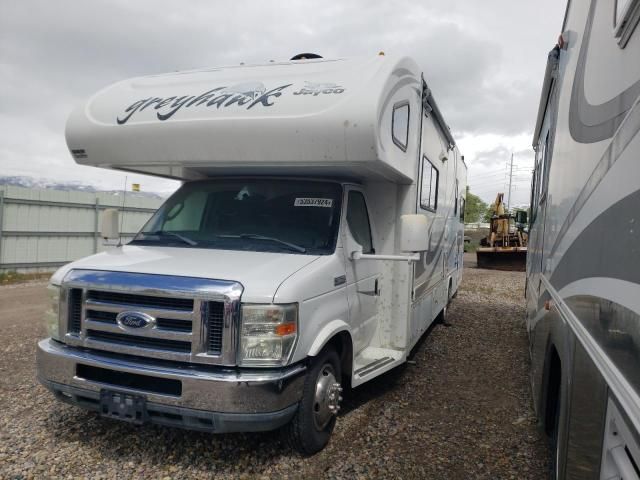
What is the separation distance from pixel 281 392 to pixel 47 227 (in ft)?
38.5

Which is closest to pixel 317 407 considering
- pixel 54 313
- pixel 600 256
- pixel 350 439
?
pixel 350 439

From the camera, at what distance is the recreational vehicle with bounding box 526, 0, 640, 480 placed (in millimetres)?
1533

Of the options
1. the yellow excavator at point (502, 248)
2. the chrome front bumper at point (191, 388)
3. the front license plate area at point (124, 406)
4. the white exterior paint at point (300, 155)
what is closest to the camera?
the chrome front bumper at point (191, 388)

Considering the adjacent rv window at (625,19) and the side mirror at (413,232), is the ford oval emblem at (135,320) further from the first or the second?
the adjacent rv window at (625,19)

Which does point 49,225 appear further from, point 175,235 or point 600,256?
point 600,256

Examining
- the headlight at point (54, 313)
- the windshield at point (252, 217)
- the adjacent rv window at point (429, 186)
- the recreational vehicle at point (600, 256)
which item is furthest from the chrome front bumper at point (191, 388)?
the adjacent rv window at point (429, 186)

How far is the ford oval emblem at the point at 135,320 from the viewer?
3.30 metres

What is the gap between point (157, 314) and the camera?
3.29 meters

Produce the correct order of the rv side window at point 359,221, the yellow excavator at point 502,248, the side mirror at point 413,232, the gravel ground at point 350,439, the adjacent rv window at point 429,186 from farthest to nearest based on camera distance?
the yellow excavator at point 502,248 < the adjacent rv window at point 429,186 < the rv side window at point 359,221 < the side mirror at point 413,232 < the gravel ground at point 350,439

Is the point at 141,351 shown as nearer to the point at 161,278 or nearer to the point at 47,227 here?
the point at 161,278

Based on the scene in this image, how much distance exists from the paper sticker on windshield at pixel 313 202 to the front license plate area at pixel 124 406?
6.76 ft

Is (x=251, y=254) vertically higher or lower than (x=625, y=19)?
lower

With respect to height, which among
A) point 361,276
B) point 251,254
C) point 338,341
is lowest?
point 338,341

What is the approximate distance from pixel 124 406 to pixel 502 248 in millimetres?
19262
